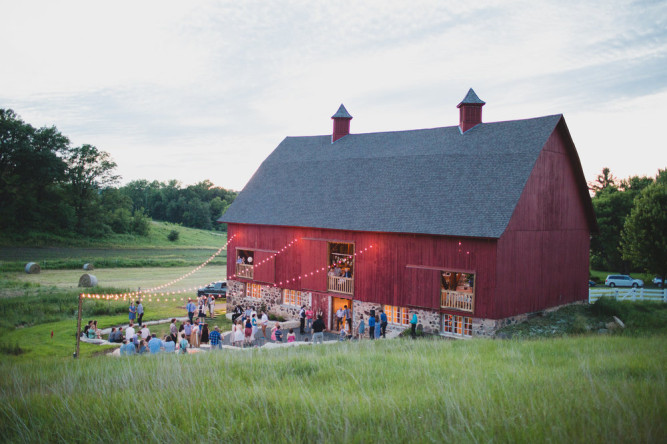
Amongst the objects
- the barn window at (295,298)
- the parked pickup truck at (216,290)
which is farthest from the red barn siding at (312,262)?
the parked pickup truck at (216,290)

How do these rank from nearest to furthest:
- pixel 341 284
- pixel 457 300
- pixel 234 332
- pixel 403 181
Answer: pixel 234 332 → pixel 457 300 → pixel 403 181 → pixel 341 284

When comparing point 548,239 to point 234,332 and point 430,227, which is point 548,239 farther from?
point 234,332

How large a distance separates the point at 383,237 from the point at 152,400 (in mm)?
17680

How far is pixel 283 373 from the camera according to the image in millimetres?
8055

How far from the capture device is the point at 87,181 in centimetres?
6419

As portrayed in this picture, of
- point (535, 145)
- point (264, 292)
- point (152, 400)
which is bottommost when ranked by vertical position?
point (264, 292)

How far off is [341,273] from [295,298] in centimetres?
363

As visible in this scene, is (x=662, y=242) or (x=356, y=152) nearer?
(x=356, y=152)

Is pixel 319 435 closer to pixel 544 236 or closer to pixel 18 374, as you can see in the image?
pixel 18 374

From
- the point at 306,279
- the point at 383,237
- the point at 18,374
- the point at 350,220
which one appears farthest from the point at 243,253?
the point at 18,374

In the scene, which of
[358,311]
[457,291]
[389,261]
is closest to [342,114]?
[389,261]

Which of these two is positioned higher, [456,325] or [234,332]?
[456,325]

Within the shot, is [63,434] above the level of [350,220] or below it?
below

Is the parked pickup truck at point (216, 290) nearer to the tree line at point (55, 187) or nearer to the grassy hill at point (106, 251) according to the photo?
Result: the grassy hill at point (106, 251)
